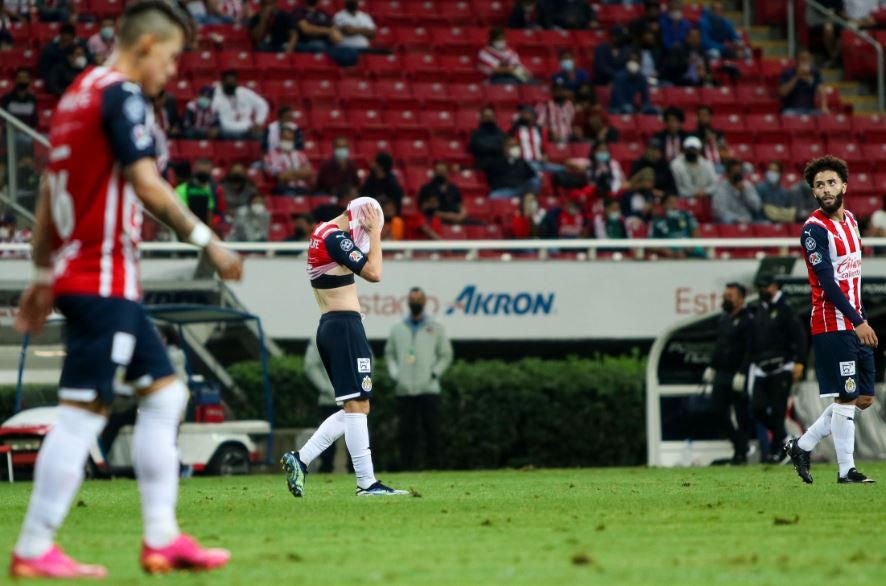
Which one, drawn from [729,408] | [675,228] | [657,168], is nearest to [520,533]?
[729,408]

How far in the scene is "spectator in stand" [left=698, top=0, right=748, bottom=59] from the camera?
30.5 meters

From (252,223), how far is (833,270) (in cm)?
1182

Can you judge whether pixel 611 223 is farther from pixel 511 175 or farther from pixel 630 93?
pixel 630 93

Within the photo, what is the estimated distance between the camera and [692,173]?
26.4 meters

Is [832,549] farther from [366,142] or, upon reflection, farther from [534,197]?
[366,142]

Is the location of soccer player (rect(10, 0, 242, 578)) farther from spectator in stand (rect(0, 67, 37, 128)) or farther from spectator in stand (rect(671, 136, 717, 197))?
spectator in stand (rect(671, 136, 717, 197))

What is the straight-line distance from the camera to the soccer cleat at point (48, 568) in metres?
6.82

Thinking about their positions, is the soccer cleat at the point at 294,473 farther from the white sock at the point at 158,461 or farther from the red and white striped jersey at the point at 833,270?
the white sock at the point at 158,461

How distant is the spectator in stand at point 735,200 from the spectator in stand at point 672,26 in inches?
174

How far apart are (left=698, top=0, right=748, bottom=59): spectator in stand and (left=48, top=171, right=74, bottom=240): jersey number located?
2445 cm

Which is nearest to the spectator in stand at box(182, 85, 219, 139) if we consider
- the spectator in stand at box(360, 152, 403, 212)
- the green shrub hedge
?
the spectator in stand at box(360, 152, 403, 212)

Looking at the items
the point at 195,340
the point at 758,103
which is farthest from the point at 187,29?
the point at 758,103

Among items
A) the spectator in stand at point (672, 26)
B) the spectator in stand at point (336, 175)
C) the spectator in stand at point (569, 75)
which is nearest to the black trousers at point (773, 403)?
the spectator in stand at point (336, 175)

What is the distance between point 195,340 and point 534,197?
223 inches
